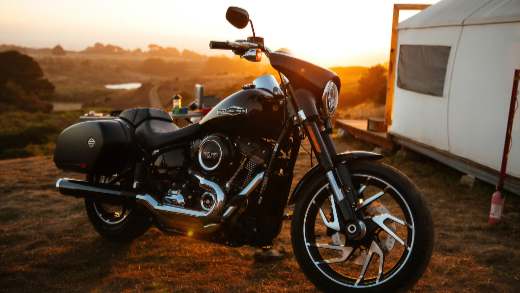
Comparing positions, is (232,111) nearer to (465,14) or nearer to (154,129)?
(154,129)

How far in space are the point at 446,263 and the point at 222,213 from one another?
189cm

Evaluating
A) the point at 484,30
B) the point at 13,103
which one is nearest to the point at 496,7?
the point at 484,30

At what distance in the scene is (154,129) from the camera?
4.02 metres

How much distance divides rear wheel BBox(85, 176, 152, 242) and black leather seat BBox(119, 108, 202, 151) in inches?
23.6

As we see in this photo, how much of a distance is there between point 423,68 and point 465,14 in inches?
48.3

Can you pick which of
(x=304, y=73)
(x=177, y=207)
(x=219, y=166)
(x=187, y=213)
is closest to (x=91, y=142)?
(x=177, y=207)

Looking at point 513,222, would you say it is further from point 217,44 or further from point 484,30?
point 217,44

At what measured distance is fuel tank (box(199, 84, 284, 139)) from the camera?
3355mm

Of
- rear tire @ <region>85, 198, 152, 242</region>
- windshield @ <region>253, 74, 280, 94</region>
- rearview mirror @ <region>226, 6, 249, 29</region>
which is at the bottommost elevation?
rear tire @ <region>85, 198, 152, 242</region>

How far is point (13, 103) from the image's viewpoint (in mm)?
42406

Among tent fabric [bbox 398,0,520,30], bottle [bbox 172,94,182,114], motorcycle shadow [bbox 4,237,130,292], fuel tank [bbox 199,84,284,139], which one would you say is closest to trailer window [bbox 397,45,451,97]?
tent fabric [bbox 398,0,520,30]

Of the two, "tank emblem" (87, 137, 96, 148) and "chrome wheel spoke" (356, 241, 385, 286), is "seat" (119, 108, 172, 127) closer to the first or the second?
"tank emblem" (87, 137, 96, 148)

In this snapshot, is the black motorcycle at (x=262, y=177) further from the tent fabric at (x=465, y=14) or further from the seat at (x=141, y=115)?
the tent fabric at (x=465, y=14)

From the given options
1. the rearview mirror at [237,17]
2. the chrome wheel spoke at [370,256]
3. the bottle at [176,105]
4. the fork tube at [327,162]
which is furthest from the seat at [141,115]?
the bottle at [176,105]
